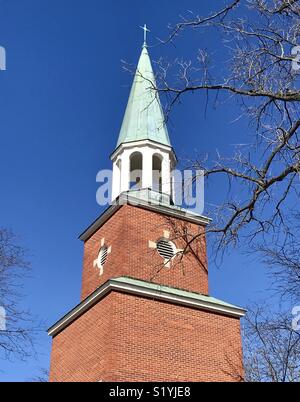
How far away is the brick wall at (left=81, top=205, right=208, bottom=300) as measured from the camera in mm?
18352

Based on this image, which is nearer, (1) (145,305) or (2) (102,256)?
(1) (145,305)

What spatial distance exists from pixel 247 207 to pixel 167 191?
10.3m

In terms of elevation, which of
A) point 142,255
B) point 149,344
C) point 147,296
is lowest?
point 149,344

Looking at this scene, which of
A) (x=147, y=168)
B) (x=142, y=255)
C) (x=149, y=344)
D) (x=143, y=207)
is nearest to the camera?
(x=149, y=344)

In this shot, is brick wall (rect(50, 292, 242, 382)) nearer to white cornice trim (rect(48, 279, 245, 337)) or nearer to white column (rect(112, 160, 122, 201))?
white cornice trim (rect(48, 279, 245, 337))

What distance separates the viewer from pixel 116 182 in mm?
22203

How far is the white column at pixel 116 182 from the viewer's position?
2152cm

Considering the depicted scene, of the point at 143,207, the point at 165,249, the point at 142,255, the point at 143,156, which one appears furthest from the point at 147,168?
the point at 142,255

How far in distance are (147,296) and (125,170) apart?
6.09m

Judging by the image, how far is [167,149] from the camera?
22.4m

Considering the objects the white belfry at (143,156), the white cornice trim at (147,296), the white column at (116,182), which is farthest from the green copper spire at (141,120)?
the white cornice trim at (147,296)

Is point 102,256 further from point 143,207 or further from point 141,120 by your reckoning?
point 141,120

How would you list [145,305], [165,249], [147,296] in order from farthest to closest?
[165,249]
[147,296]
[145,305]
